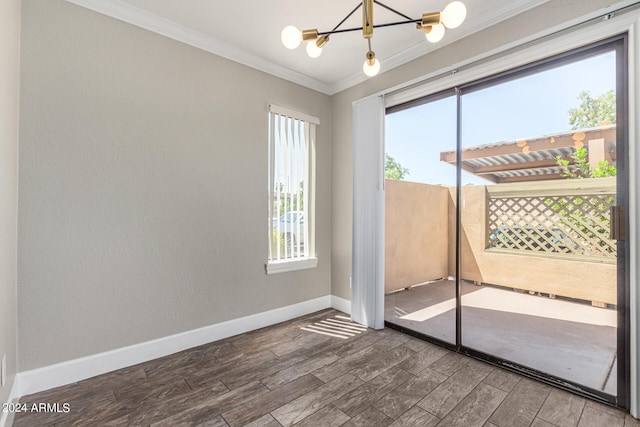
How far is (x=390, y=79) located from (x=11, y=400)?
3.88 m

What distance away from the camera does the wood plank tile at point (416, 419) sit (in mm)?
1659

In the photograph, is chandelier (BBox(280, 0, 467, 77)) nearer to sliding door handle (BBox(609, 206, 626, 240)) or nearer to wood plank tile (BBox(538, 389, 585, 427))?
sliding door handle (BBox(609, 206, 626, 240))

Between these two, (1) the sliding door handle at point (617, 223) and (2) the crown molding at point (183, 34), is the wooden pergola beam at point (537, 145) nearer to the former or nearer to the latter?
(1) the sliding door handle at point (617, 223)

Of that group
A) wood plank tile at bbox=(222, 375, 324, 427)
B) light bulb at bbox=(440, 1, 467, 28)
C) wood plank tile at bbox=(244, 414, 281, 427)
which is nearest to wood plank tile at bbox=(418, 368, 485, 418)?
wood plank tile at bbox=(222, 375, 324, 427)

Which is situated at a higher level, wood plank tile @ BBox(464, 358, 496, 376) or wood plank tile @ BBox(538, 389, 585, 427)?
wood plank tile @ BBox(538, 389, 585, 427)

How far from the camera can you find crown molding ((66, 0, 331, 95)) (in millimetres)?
2162

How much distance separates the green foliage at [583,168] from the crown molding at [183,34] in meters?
2.64

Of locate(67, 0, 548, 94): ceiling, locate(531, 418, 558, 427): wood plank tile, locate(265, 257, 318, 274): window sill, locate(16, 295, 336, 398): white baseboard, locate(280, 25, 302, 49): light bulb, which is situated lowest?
locate(531, 418, 558, 427): wood plank tile

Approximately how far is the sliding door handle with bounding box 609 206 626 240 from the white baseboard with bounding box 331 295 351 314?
244 centimetres

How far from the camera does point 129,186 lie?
2273 mm

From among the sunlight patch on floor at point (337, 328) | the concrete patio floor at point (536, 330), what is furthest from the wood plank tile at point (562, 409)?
the sunlight patch on floor at point (337, 328)

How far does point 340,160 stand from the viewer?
3.59m

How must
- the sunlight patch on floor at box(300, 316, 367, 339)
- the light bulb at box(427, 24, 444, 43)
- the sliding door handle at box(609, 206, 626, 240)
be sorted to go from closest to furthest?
the light bulb at box(427, 24, 444, 43), the sliding door handle at box(609, 206, 626, 240), the sunlight patch on floor at box(300, 316, 367, 339)

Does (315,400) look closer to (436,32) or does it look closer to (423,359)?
(423,359)
